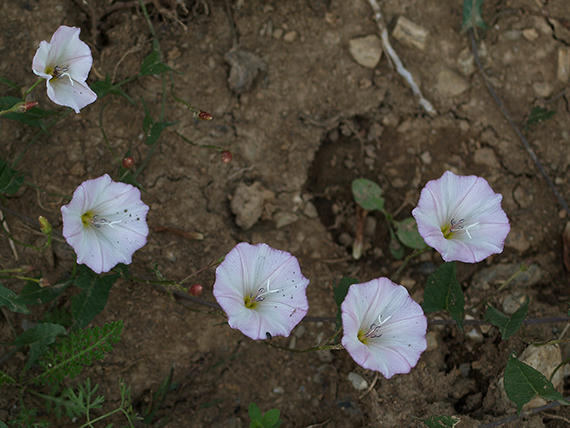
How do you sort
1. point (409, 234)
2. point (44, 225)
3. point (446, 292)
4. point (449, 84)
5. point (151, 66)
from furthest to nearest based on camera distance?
point (449, 84) < point (409, 234) < point (151, 66) < point (446, 292) < point (44, 225)

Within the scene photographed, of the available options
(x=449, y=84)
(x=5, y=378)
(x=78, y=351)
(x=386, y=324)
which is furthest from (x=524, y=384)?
(x=5, y=378)

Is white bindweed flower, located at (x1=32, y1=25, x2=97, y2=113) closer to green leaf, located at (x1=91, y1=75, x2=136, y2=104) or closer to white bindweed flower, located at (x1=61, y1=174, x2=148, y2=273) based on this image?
green leaf, located at (x1=91, y1=75, x2=136, y2=104)

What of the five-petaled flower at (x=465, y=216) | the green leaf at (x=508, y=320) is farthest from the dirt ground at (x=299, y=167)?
the five-petaled flower at (x=465, y=216)

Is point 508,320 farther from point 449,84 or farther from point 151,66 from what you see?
point 151,66

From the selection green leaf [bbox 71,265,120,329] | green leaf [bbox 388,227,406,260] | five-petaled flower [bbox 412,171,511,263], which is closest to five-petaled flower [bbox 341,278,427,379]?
five-petaled flower [bbox 412,171,511,263]

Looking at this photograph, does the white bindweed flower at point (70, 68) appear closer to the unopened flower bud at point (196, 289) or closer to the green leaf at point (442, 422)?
the unopened flower bud at point (196, 289)
